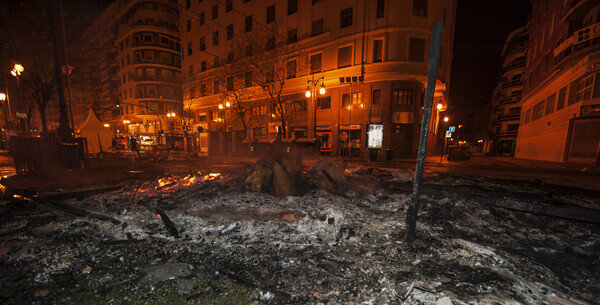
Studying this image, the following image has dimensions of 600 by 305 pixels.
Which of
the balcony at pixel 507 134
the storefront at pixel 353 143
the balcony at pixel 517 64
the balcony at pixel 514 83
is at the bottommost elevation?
the storefront at pixel 353 143

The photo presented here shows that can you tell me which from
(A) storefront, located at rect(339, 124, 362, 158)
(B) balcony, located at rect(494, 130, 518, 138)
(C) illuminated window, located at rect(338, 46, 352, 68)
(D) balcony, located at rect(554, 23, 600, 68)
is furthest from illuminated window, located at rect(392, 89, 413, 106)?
(B) balcony, located at rect(494, 130, 518, 138)

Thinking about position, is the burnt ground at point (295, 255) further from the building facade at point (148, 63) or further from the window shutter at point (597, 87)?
the building facade at point (148, 63)

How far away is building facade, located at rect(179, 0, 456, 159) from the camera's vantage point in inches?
762

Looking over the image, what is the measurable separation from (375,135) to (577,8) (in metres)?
16.6

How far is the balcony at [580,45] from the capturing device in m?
13.5

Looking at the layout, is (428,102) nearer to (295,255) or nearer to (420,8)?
(295,255)

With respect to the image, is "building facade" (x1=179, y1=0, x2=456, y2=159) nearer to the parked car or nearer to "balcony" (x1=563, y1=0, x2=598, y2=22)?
the parked car

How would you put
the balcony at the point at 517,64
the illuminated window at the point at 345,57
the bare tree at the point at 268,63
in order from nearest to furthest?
the illuminated window at the point at 345,57
the bare tree at the point at 268,63
the balcony at the point at 517,64

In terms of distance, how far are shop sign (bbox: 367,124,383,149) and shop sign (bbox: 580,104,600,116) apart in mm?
13187

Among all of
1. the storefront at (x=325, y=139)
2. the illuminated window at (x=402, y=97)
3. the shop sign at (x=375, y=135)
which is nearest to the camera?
the illuminated window at (x=402, y=97)

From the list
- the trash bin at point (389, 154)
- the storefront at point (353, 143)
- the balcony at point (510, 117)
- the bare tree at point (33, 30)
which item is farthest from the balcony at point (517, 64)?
the bare tree at point (33, 30)

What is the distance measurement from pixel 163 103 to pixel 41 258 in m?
55.3

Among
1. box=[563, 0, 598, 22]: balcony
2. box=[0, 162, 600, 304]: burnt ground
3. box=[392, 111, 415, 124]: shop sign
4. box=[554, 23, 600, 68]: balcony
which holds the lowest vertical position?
box=[0, 162, 600, 304]: burnt ground

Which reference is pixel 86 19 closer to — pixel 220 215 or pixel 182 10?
pixel 220 215
